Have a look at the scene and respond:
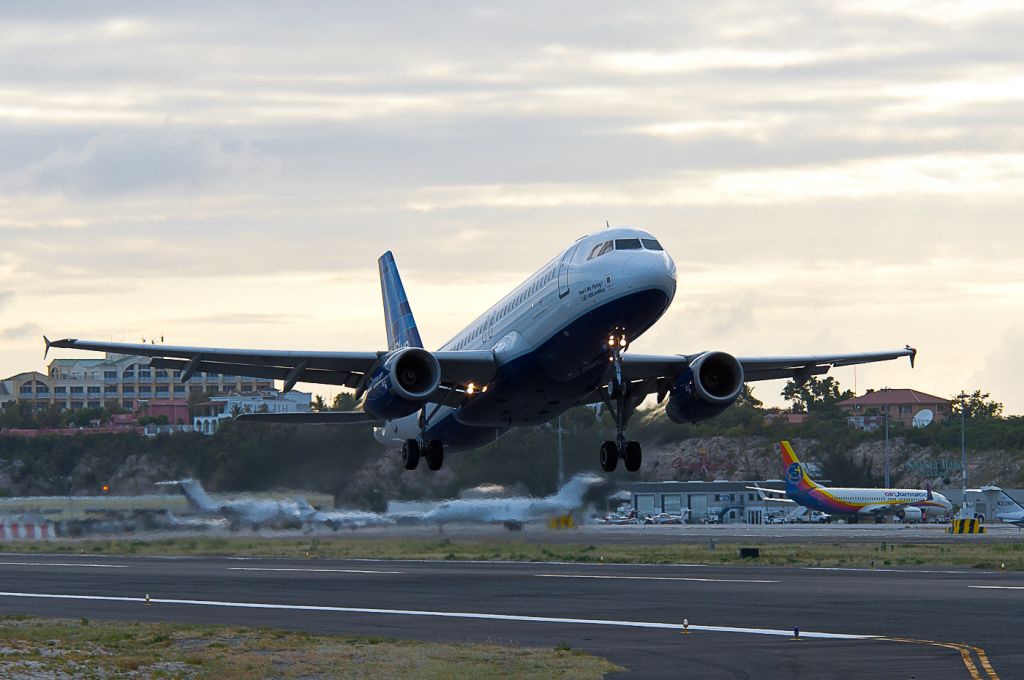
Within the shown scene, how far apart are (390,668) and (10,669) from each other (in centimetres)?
705

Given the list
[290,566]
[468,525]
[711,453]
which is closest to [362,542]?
[468,525]

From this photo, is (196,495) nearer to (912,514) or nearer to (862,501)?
(862,501)

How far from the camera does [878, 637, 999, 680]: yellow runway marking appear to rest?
25531 millimetres

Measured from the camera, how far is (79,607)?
1652 inches

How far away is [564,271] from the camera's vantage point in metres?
43.8

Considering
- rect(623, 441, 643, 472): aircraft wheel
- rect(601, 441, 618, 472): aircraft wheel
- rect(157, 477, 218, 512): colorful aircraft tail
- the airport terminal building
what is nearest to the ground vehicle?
the airport terminal building

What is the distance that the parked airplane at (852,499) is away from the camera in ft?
409

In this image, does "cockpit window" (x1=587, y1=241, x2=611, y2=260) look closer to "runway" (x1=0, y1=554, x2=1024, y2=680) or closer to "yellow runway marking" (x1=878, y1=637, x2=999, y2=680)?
"runway" (x1=0, y1=554, x2=1024, y2=680)

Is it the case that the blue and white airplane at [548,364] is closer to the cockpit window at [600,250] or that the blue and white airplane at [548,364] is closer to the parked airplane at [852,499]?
the cockpit window at [600,250]

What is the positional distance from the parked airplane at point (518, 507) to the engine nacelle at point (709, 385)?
19.1 meters

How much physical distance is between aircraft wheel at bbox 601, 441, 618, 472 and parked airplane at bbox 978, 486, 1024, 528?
67.5 metres

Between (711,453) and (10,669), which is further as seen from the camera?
(711,453)

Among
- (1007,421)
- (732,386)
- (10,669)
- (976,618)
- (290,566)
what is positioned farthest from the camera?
(1007,421)

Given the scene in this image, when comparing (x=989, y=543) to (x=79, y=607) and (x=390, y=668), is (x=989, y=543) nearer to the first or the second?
(x=79, y=607)
